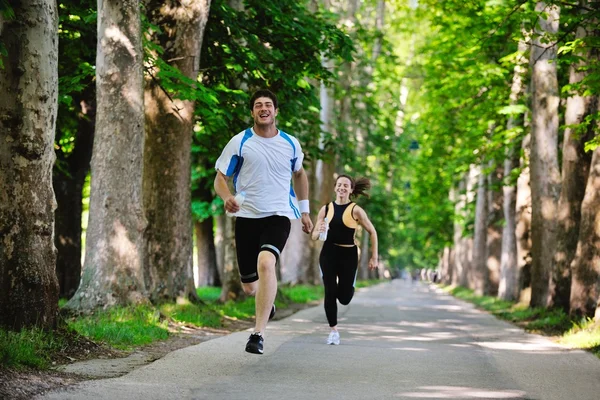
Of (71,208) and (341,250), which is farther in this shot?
(71,208)

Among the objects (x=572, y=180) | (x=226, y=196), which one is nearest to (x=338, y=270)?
(x=226, y=196)

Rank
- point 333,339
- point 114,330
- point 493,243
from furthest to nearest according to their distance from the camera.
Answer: point 493,243
point 333,339
point 114,330

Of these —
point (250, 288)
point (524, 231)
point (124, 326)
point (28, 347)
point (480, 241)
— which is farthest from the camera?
point (480, 241)

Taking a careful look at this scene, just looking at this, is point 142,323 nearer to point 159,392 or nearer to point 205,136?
point 159,392

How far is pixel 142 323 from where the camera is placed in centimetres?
1148

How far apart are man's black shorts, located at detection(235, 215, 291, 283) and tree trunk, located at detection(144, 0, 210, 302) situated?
233 inches

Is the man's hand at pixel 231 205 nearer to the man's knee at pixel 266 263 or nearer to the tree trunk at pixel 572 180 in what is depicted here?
the man's knee at pixel 266 263

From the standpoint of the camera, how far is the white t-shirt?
8352 millimetres

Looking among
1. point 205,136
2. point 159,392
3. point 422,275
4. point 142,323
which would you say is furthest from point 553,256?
point 422,275

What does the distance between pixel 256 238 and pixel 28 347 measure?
87.0 inches

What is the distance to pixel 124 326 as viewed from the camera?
10.8m

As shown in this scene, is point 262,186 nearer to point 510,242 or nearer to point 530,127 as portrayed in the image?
point 530,127

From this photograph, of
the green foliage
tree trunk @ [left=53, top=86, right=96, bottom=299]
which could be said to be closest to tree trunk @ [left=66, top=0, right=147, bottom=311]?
the green foliage

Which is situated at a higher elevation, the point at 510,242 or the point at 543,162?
the point at 543,162
